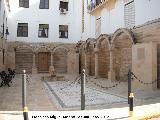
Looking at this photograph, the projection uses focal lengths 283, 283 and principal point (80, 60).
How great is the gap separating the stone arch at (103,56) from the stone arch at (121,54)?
187cm

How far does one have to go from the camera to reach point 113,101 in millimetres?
11141

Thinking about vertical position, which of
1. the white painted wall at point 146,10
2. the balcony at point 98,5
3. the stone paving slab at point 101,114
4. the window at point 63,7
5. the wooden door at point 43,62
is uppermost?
the window at point 63,7

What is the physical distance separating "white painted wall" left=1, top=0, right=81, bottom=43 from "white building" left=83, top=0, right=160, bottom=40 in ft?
8.13

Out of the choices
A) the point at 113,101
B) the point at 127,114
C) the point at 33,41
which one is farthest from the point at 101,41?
the point at 127,114

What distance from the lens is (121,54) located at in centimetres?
2078

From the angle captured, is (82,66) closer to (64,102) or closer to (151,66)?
(151,66)

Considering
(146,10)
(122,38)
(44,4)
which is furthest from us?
(44,4)

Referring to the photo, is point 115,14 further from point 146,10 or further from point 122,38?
point 146,10

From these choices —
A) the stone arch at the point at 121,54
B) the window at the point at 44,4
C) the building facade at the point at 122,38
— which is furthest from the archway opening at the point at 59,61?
the stone arch at the point at 121,54

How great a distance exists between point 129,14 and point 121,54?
3113mm

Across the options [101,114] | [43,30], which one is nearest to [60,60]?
[43,30]

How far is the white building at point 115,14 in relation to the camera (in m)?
16.6

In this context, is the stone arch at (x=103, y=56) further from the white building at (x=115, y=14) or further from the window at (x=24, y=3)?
the window at (x=24, y=3)

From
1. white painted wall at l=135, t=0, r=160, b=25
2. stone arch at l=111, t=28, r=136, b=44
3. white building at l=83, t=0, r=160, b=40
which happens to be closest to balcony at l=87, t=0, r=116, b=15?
white building at l=83, t=0, r=160, b=40
